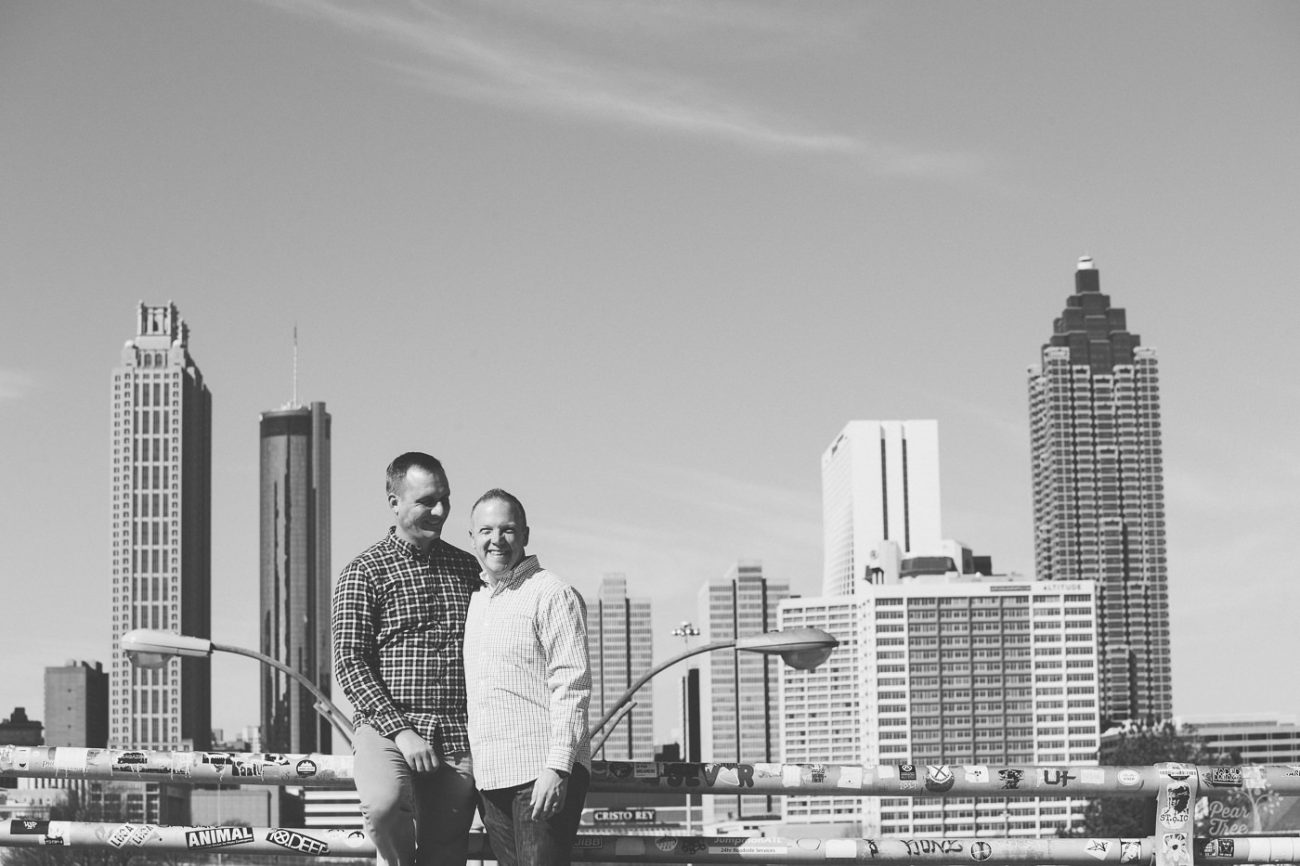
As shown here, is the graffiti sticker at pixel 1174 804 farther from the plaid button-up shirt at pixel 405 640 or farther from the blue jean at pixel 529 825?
the plaid button-up shirt at pixel 405 640

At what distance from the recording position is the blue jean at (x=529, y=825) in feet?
22.9

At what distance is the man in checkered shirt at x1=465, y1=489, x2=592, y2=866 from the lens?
6.98 metres

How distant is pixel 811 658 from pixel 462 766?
26.4 feet

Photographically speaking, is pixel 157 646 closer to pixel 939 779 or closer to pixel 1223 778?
pixel 939 779

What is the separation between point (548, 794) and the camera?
6.91 metres

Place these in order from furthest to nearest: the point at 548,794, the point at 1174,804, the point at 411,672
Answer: the point at 1174,804 → the point at 411,672 → the point at 548,794

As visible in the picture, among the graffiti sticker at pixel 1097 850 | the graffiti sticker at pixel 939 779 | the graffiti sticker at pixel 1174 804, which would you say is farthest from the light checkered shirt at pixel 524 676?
the graffiti sticker at pixel 1174 804

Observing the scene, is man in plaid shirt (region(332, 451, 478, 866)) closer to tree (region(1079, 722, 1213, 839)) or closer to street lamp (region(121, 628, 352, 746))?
street lamp (region(121, 628, 352, 746))

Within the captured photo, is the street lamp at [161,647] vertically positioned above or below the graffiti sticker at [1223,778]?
above

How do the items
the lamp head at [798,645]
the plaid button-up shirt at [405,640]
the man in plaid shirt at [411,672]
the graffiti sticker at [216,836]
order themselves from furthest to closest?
1. the lamp head at [798,645]
2. the graffiti sticker at [216,836]
3. the plaid button-up shirt at [405,640]
4. the man in plaid shirt at [411,672]

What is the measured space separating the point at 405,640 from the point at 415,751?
500 mm

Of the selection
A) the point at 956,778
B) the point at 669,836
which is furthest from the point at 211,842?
the point at 956,778

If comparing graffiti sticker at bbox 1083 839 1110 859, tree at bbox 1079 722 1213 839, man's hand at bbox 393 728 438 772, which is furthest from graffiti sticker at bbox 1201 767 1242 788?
tree at bbox 1079 722 1213 839

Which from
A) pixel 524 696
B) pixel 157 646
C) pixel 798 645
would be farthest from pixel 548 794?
pixel 798 645
